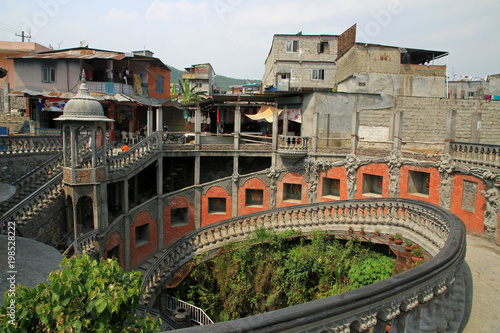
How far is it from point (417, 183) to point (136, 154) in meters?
16.8

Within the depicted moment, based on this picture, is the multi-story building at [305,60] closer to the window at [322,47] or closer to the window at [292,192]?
the window at [322,47]

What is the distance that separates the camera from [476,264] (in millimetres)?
11164

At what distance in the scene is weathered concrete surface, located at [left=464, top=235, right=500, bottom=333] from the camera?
7.27 metres

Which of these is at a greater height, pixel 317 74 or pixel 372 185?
pixel 317 74

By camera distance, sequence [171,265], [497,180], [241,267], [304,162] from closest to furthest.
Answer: [497,180] < [241,267] < [171,265] < [304,162]

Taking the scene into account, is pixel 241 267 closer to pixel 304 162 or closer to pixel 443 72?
pixel 304 162

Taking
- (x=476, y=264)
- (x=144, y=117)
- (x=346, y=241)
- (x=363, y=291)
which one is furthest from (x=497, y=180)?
(x=144, y=117)

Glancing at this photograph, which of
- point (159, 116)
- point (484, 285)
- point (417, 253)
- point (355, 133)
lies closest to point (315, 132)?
point (355, 133)

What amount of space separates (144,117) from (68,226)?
16169 mm

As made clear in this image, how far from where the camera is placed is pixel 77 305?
4.52 m

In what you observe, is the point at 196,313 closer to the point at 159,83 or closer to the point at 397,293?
the point at 397,293

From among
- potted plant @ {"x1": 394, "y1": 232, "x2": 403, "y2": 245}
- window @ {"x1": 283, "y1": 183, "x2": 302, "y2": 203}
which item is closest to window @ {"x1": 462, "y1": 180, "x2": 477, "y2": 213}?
potted plant @ {"x1": 394, "y1": 232, "x2": 403, "y2": 245}

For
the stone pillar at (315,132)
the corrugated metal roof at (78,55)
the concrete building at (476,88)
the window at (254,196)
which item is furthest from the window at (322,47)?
the corrugated metal roof at (78,55)

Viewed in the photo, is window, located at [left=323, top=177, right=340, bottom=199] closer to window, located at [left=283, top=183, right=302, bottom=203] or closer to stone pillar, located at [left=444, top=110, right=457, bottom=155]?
window, located at [left=283, top=183, right=302, bottom=203]
